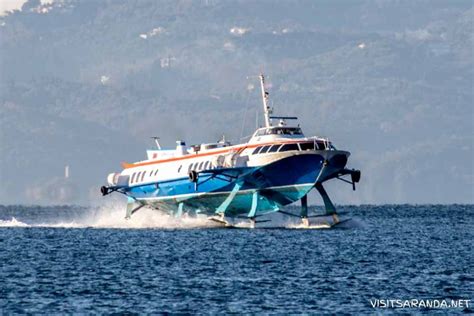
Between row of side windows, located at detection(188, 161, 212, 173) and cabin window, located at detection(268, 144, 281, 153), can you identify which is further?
row of side windows, located at detection(188, 161, 212, 173)

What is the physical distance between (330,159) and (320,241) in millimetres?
10976

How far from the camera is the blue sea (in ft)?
212

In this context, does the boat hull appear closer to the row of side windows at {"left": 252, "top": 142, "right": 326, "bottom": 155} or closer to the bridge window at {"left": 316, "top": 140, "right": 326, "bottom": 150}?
the row of side windows at {"left": 252, "top": 142, "right": 326, "bottom": 155}

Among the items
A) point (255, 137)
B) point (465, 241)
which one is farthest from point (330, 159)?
point (465, 241)

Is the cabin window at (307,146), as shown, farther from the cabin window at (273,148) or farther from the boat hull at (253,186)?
the cabin window at (273,148)

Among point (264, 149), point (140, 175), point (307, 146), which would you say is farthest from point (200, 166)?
point (140, 175)

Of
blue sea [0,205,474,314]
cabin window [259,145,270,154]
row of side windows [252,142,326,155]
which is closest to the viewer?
blue sea [0,205,474,314]

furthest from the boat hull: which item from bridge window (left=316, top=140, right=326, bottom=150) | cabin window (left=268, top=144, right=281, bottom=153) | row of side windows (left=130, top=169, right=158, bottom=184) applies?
row of side windows (left=130, top=169, right=158, bottom=184)

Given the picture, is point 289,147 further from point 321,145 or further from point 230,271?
point 230,271

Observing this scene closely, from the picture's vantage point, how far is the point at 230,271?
8012 centimetres

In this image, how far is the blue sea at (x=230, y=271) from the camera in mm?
64562

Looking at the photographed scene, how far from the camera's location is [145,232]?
122 m

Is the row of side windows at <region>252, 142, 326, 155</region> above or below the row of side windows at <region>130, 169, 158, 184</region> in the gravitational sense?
above

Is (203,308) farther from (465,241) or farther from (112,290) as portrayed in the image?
(465,241)
